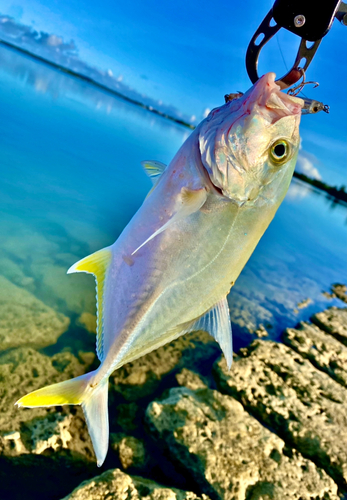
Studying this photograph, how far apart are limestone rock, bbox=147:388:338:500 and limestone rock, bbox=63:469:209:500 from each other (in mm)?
350

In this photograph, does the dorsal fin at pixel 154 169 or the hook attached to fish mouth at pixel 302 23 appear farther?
the dorsal fin at pixel 154 169

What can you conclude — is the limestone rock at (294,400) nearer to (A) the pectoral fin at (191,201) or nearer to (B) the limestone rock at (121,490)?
(B) the limestone rock at (121,490)

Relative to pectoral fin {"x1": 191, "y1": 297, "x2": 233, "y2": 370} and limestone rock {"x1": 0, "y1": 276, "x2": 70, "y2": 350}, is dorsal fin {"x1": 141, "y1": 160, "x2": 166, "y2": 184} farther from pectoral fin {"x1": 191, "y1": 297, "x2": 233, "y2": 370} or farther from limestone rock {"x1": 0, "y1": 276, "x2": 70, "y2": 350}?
limestone rock {"x1": 0, "y1": 276, "x2": 70, "y2": 350}

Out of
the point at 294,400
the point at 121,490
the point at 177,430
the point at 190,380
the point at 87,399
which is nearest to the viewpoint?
the point at 87,399

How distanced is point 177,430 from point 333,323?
541 cm

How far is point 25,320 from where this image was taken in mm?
4004

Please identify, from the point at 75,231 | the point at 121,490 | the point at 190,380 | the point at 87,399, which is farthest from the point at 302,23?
the point at 75,231

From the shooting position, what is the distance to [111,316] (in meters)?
1.71

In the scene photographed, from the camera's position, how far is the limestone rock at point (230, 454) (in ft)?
9.10

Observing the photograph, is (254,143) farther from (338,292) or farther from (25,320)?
(338,292)

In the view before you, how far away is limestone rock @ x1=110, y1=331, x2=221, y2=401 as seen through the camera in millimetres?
3803

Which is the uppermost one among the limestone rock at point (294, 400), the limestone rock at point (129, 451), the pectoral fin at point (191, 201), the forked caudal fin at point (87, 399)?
the pectoral fin at point (191, 201)

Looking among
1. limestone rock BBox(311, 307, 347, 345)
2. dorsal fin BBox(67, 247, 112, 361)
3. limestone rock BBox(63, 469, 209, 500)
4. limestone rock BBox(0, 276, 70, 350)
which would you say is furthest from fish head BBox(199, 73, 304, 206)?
limestone rock BBox(311, 307, 347, 345)

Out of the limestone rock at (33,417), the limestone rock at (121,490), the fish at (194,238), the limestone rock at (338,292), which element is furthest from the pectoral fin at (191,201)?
the limestone rock at (338,292)
